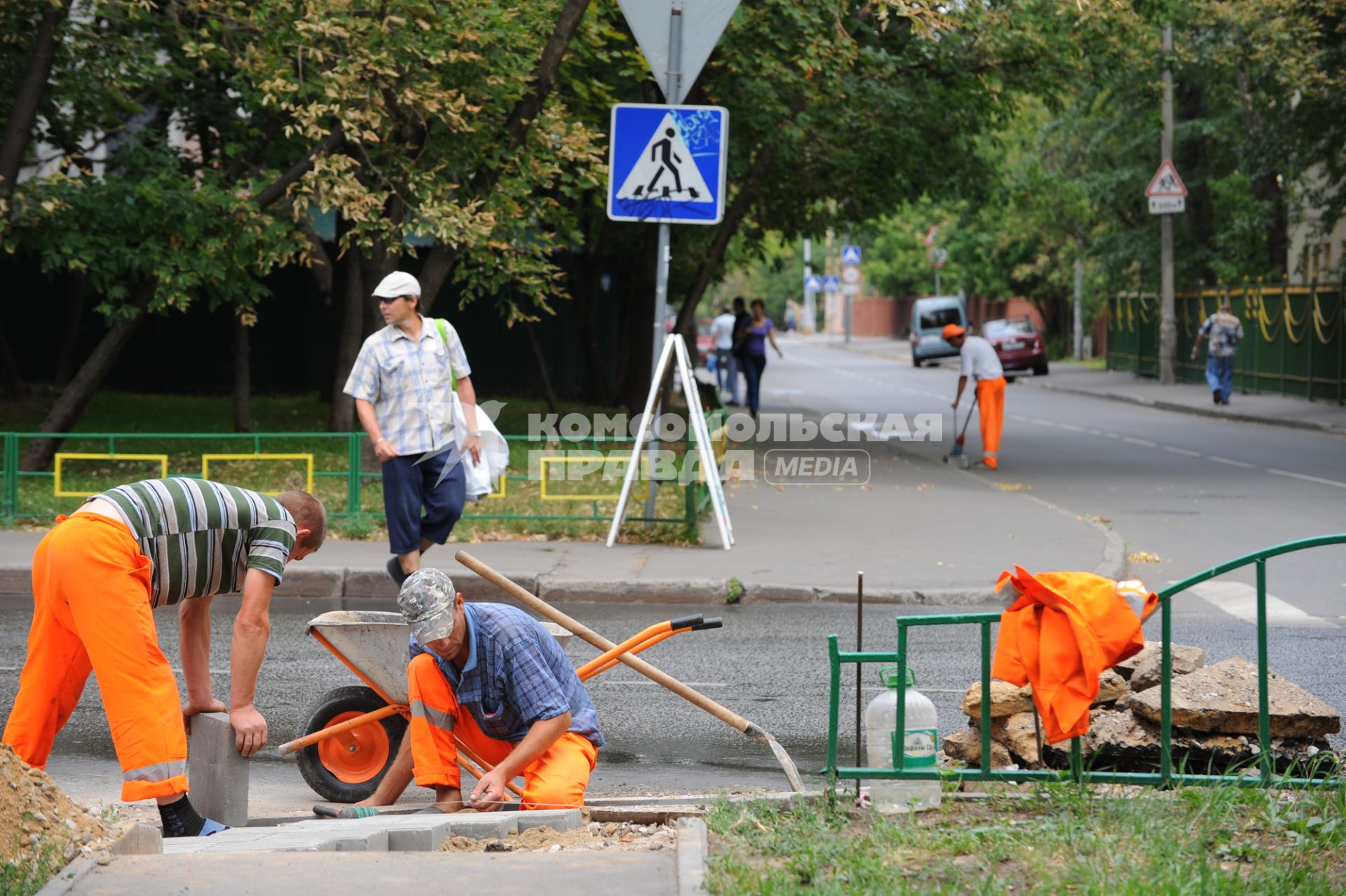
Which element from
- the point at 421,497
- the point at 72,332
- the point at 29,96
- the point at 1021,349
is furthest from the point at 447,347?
the point at 1021,349

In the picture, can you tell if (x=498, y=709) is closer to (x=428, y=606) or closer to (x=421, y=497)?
(x=428, y=606)

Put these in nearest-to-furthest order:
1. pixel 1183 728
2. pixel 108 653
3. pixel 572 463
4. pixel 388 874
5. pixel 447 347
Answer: pixel 388 874
pixel 108 653
pixel 1183 728
pixel 447 347
pixel 572 463

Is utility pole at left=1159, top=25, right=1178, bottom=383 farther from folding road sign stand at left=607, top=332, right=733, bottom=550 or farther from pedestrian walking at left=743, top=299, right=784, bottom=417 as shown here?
folding road sign stand at left=607, top=332, right=733, bottom=550

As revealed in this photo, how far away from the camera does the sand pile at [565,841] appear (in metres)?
4.71

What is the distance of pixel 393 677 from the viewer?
5609 millimetres

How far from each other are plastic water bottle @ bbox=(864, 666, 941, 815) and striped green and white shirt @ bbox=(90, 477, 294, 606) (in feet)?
6.93

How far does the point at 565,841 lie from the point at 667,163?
6.86 m

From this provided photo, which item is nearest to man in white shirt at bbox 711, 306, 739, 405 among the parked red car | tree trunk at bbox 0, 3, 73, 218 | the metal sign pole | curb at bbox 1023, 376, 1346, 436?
curb at bbox 1023, 376, 1346, 436

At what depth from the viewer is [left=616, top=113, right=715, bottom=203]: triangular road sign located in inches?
427

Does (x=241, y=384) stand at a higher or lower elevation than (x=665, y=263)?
lower

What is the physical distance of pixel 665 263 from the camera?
443 inches

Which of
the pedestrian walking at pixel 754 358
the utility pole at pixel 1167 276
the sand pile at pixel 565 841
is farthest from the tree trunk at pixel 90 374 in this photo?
the utility pole at pixel 1167 276

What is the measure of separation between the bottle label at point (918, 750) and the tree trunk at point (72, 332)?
18.7 m

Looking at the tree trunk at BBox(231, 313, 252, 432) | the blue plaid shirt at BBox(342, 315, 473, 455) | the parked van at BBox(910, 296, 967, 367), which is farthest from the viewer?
the parked van at BBox(910, 296, 967, 367)
